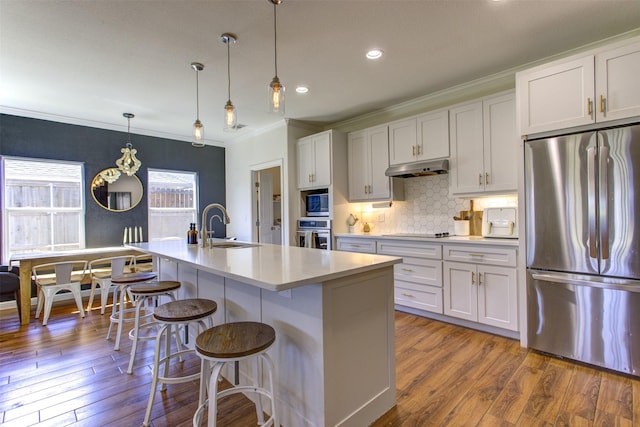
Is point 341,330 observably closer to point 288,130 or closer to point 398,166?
point 398,166

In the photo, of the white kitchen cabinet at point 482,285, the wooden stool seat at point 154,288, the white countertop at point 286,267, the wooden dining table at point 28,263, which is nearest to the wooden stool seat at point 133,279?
the wooden stool seat at point 154,288

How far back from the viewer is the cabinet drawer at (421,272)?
130 inches

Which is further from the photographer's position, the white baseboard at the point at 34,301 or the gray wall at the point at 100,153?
the gray wall at the point at 100,153

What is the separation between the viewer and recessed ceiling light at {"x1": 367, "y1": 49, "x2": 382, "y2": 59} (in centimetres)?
273

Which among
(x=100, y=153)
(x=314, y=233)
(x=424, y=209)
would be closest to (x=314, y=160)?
(x=314, y=233)

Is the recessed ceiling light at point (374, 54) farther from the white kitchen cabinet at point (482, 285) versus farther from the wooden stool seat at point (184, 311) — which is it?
the wooden stool seat at point (184, 311)

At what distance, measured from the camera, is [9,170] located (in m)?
4.16

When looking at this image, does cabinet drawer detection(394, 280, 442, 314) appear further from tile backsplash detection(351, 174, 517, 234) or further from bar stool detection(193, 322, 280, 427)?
bar stool detection(193, 322, 280, 427)

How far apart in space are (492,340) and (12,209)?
5.86 metres

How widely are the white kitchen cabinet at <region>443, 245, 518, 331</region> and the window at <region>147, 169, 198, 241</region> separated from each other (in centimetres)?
447

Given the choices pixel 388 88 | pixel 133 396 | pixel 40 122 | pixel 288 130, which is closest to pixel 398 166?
pixel 388 88

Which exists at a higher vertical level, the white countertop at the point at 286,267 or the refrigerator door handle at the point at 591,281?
the white countertop at the point at 286,267

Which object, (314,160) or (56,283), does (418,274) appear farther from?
(56,283)

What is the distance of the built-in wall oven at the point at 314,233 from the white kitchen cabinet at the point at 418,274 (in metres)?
0.91
